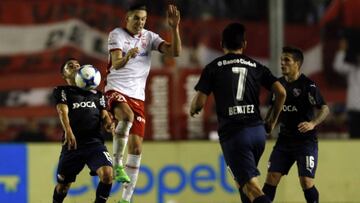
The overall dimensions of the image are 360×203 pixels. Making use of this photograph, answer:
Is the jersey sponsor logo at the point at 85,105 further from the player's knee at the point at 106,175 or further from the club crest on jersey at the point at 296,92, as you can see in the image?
the club crest on jersey at the point at 296,92

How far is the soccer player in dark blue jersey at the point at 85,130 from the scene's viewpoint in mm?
12055

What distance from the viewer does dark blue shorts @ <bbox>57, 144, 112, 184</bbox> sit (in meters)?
12.1

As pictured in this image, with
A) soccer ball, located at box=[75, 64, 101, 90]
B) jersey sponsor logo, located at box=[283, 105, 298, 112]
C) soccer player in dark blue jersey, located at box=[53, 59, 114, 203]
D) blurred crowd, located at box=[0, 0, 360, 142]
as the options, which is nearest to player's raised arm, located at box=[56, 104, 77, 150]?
soccer player in dark blue jersey, located at box=[53, 59, 114, 203]

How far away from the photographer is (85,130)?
40.0 ft

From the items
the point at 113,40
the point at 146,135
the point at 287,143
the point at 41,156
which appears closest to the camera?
the point at 113,40

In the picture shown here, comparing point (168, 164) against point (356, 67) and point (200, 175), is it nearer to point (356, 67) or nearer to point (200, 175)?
point (200, 175)

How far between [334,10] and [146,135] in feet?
12.5

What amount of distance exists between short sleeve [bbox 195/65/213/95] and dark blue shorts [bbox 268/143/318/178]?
2695 millimetres

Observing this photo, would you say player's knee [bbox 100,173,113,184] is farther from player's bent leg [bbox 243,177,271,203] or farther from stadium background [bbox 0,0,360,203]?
stadium background [bbox 0,0,360,203]

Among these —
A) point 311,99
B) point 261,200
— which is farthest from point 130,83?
point 261,200

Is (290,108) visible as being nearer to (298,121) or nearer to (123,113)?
(298,121)

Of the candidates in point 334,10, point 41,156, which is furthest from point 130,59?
point 334,10

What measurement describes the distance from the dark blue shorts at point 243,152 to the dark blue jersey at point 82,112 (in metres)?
2.31

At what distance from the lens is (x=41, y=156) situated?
15719 millimetres
